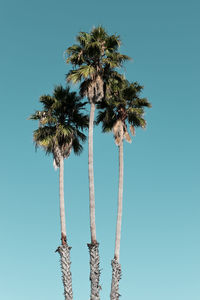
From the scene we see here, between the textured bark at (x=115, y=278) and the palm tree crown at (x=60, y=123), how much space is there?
7.75m

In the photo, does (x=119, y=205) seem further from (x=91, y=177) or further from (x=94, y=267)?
(x=94, y=267)

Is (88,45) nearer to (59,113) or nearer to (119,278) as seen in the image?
(59,113)

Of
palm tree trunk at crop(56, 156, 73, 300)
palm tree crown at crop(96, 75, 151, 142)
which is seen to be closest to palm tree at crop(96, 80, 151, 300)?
palm tree crown at crop(96, 75, 151, 142)

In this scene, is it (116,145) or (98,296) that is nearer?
(98,296)

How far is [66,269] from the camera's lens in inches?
1359

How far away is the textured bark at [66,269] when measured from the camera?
34.1m

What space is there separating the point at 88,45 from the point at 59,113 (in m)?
4.99

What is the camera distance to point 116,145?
38000mm

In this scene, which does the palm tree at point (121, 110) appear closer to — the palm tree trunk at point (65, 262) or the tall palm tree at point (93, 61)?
the tall palm tree at point (93, 61)

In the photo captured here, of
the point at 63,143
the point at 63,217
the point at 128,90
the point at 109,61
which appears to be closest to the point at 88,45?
the point at 109,61

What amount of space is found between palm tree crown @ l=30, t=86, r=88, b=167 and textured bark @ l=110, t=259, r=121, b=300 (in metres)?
7.75

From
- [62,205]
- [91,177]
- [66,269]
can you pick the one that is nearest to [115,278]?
[66,269]

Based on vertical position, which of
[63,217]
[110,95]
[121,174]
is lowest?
[63,217]

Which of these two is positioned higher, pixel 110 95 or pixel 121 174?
pixel 110 95
